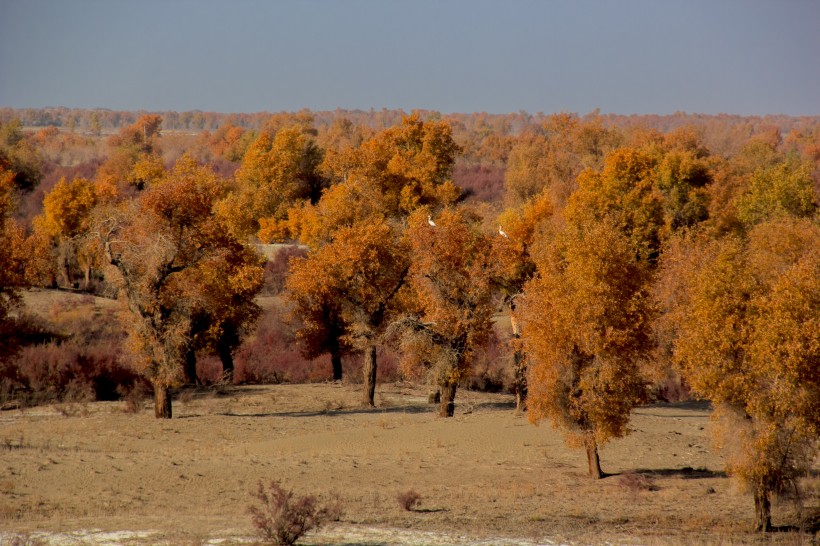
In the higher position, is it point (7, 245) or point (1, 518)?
point (7, 245)

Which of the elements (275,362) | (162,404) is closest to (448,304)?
(162,404)

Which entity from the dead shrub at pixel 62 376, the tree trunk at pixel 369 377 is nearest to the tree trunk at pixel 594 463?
the tree trunk at pixel 369 377

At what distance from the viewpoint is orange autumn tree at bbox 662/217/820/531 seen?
22.0m

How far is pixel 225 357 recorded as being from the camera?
49.8 m

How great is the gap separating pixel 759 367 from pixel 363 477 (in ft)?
39.3

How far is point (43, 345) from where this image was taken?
52031 millimetres

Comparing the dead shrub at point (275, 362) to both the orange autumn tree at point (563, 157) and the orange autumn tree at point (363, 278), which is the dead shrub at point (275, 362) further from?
the orange autumn tree at point (563, 157)

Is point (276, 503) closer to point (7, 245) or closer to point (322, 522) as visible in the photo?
point (322, 522)

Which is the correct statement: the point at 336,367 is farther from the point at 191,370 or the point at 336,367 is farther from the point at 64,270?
the point at 64,270

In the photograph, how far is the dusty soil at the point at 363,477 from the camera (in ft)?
67.9

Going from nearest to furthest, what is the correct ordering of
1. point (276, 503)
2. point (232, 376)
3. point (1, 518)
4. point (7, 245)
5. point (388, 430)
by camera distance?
1. point (276, 503)
2. point (1, 518)
3. point (388, 430)
4. point (7, 245)
5. point (232, 376)

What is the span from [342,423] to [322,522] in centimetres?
1823

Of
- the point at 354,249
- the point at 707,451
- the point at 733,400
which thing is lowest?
the point at 707,451

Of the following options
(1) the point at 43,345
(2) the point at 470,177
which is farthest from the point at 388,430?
(2) the point at 470,177
